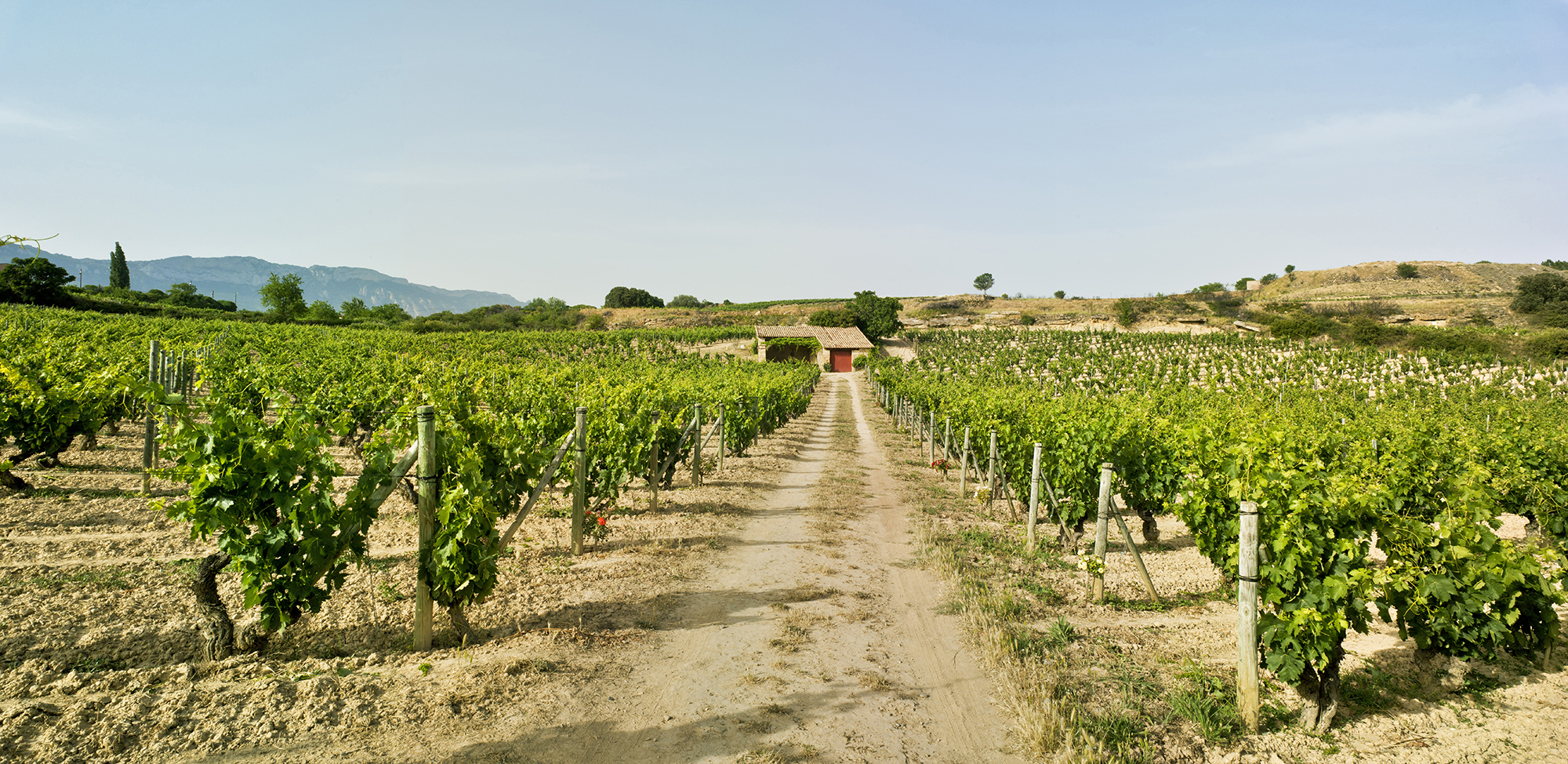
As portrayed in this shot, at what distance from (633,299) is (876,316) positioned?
59.0 metres

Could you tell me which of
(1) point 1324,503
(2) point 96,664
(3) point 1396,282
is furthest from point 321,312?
(3) point 1396,282

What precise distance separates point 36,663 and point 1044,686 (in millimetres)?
5839

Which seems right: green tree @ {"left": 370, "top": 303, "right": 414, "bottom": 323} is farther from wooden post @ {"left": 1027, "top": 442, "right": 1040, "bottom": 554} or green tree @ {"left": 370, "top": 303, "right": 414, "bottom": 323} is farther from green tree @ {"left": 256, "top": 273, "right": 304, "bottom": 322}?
wooden post @ {"left": 1027, "top": 442, "right": 1040, "bottom": 554}

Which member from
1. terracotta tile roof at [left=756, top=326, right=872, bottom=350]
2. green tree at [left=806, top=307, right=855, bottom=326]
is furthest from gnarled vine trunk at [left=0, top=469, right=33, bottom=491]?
green tree at [left=806, top=307, right=855, bottom=326]

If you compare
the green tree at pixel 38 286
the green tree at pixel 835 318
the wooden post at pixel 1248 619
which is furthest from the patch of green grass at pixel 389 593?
the green tree at pixel 835 318

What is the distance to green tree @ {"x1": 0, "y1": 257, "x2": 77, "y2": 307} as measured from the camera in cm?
3747

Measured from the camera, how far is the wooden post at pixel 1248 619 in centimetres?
405

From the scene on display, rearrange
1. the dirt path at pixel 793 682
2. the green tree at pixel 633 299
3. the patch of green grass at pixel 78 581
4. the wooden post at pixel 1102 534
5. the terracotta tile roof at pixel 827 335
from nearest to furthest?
the dirt path at pixel 793 682
the patch of green grass at pixel 78 581
the wooden post at pixel 1102 534
the terracotta tile roof at pixel 827 335
the green tree at pixel 633 299

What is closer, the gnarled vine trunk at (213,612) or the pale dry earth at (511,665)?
the pale dry earth at (511,665)

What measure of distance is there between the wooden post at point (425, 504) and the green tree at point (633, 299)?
116931 millimetres

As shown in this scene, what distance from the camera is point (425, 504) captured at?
14.8 feet

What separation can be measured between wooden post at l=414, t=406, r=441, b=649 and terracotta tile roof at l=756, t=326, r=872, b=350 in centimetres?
5691

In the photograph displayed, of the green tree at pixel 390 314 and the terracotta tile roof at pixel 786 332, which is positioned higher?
the green tree at pixel 390 314

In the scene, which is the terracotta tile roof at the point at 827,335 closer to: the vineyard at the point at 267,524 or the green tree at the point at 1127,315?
the green tree at the point at 1127,315
